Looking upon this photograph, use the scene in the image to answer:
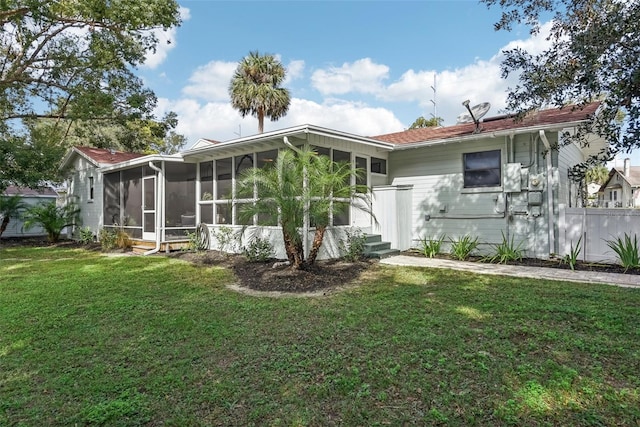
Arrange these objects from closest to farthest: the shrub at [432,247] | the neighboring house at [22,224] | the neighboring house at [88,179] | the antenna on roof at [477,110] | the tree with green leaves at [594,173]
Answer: the tree with green leaves at [594,173]
the shrub at [432,247]
the antenna on roof at [477,110]
the neighboring house at [88,179]
the neighboring house at [22,224]

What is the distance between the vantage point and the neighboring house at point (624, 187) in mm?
23766

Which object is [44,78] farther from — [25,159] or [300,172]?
[300,172]

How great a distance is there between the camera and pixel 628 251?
6676mm

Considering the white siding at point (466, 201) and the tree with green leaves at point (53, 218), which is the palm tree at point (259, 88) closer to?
the tree with green leaves at point (53, 218)

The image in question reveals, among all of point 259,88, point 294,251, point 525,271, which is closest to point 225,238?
point 294,251

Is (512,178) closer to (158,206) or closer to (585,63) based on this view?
(585,63)

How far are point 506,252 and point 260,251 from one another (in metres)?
5.57

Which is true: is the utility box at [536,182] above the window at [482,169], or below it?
below

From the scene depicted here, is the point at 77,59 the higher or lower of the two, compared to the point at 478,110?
higher

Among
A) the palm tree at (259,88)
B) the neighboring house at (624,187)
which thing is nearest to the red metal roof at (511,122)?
the palm tree at (259,88)

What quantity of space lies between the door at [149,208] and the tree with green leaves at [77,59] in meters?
4.12

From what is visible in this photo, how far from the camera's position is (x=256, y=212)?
21.4 ft

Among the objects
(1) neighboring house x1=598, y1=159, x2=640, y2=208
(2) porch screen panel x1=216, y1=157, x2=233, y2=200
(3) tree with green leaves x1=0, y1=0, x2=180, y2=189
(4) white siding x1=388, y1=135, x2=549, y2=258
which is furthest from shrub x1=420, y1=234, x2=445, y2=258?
(1) neighboring house x1=598, y1=159, x2=640, y2=208

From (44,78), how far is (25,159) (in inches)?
118
